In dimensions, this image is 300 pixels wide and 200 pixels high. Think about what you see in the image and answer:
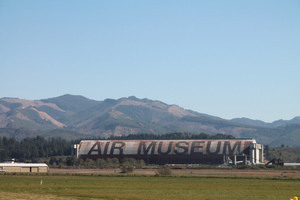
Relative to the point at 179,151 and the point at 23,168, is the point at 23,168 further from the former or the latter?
the point at 179,151

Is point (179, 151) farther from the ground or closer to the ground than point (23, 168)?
farther from the ground

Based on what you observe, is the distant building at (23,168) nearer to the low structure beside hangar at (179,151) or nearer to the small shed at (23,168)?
the small shed at (23,168)

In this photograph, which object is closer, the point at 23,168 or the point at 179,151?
the point at 23,168

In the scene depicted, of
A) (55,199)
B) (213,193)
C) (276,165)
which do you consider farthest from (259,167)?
(55,199)

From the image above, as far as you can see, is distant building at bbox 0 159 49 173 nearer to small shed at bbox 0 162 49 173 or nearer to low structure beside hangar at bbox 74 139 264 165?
small shed at bbox 0 162 49 173

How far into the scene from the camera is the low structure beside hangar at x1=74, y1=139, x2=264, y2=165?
169250mm

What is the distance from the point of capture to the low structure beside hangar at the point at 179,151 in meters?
169

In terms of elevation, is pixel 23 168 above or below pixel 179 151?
below

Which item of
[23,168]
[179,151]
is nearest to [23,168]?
[23,168]

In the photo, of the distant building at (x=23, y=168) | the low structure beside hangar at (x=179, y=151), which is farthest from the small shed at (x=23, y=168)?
the low structure beside hangar at (x=179, y=151)

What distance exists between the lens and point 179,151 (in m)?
172

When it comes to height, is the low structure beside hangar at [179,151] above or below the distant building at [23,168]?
above

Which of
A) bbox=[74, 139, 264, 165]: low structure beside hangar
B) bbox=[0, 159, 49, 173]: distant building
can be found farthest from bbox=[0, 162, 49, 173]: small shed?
bbox=[74, 139, 264, 165]: low structure beside hangar

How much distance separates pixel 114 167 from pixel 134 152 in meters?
17.1
